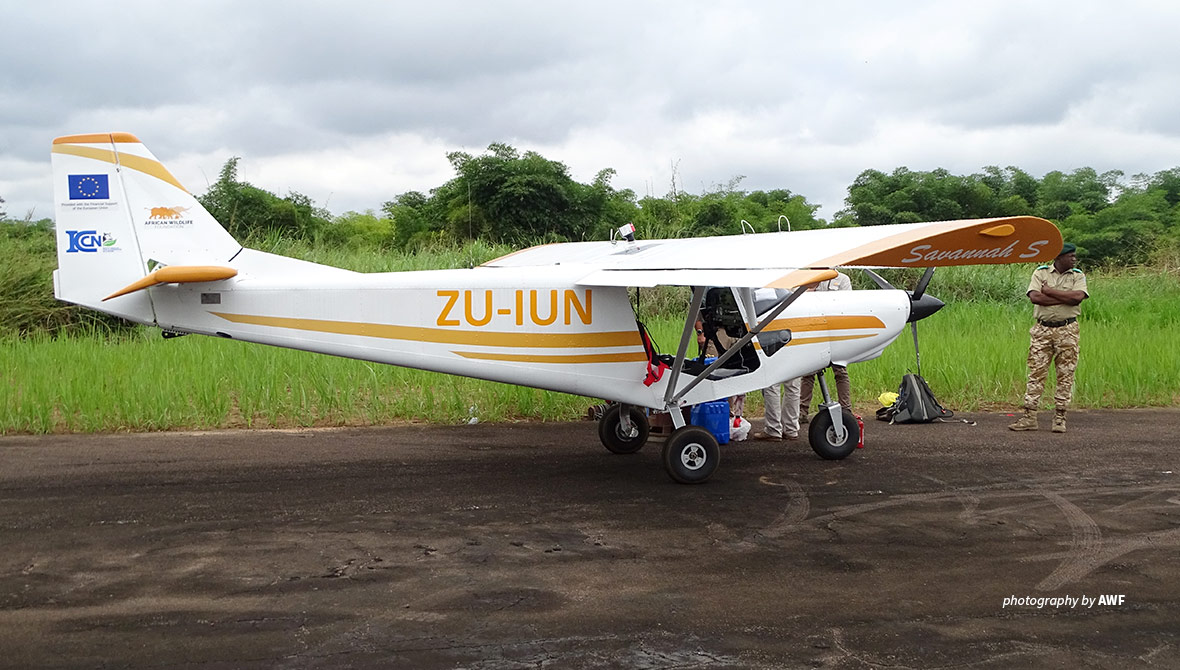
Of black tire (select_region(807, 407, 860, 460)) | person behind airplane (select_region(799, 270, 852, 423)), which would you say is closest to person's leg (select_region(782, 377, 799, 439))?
person behind airplane (select_region(799, 270, 852, 423))

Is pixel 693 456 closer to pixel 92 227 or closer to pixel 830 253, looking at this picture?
pixel 830 253

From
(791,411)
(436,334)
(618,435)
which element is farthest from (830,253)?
(791,411)

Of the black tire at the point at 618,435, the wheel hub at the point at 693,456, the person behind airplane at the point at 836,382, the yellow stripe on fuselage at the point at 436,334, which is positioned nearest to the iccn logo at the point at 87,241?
the yellow stripe on fuselage at the point at 436,334

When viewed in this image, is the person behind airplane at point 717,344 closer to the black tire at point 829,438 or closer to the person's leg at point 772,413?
the person's leg at point 772,413

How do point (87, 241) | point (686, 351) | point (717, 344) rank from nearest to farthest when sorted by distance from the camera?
point (87, 241) < point (686, 351) < point (717, 344)

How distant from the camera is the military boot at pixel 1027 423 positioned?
10625 mm

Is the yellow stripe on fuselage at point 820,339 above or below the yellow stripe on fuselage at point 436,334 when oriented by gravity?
below

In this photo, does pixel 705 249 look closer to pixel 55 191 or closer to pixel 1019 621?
pixel 1019 621

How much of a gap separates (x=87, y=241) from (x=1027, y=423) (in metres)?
10.1

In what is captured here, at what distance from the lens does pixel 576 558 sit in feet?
18.9

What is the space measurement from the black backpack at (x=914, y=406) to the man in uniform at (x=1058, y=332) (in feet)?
3.02

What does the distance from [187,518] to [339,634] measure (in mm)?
2689

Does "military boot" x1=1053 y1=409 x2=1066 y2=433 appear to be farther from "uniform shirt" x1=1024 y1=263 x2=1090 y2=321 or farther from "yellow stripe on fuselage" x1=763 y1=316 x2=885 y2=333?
"yellow stripe on fuselage" x1=763 y1=316 x2=885 y2=333

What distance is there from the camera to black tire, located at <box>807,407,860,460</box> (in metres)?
8.94
